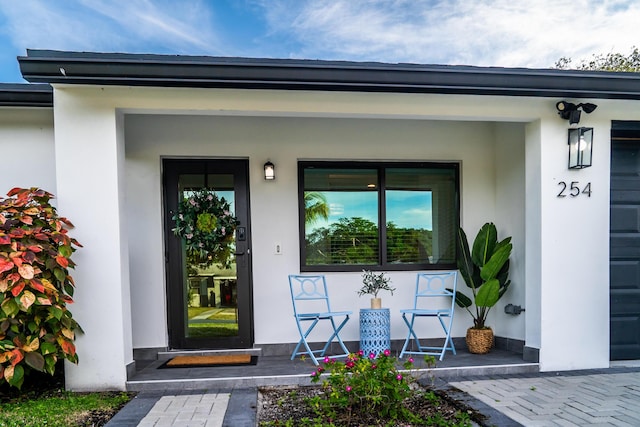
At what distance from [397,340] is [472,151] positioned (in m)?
2.33

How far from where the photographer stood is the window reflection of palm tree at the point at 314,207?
403 cm

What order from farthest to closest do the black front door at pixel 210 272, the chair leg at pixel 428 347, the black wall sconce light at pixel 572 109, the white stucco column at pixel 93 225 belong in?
the black front door at pixel 210 272 < the chair leg at pixel 428 347 < the black wall sconce light at pixel 572 109 < the white stucco column at pixel 93 225

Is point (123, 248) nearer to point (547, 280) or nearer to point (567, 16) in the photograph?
point (547, 280)

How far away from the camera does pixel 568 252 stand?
334 centimetres

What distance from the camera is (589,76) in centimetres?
300

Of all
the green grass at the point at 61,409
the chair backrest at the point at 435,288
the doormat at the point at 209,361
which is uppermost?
the chair backrest at the point at 435,288

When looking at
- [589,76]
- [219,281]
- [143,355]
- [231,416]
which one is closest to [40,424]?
[231,416]

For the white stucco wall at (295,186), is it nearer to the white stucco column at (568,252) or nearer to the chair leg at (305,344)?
the white stucco column at (568,252)

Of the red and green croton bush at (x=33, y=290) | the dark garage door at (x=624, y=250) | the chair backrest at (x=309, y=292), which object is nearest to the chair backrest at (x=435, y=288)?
the chair backrest at (x=309, y=292)

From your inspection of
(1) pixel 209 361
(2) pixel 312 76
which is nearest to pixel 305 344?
(1) pixel 209 361

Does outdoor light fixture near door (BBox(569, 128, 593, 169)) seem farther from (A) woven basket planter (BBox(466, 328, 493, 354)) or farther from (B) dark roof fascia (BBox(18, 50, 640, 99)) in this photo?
(A) woven basket planter (BBox(466, 328, 493, 354))

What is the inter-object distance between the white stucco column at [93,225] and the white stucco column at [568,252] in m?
3.72

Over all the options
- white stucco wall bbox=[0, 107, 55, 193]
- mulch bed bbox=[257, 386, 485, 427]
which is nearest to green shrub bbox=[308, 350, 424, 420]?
mulch bed bbox=[257, 386, 485, 427]

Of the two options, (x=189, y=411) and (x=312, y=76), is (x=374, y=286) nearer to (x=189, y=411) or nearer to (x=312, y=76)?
(x=189, y=411)
